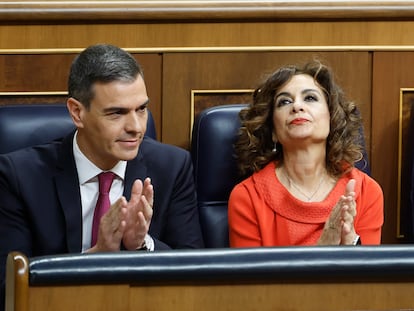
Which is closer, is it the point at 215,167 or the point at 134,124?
the point at 134,124

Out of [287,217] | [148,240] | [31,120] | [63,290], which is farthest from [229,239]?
[63,290]

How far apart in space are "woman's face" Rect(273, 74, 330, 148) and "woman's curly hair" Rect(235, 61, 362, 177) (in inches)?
0.6

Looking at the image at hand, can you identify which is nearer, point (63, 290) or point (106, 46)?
point (63, 290)

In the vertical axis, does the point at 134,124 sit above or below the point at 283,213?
above

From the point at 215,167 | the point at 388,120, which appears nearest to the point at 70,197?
the point at 215,167

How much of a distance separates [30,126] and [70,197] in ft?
0.65

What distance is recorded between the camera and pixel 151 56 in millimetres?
1876

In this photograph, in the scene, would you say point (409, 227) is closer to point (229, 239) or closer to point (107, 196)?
point (229, 239)

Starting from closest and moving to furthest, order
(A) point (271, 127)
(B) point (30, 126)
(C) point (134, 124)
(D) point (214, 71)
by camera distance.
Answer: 1. (C) point (134, 124)
2. (B) point (30, 126)
3. (A) point (271, 127)
4. (D) point (214, 71)

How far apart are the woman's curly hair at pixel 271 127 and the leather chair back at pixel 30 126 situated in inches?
12.3

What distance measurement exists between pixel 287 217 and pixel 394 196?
0.36 m

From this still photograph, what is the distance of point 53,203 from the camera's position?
1.53m

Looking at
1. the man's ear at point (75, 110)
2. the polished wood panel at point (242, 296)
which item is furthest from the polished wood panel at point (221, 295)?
the man's ear at point (75, 110)

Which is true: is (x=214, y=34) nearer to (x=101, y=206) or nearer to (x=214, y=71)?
(x=214, y=71)
